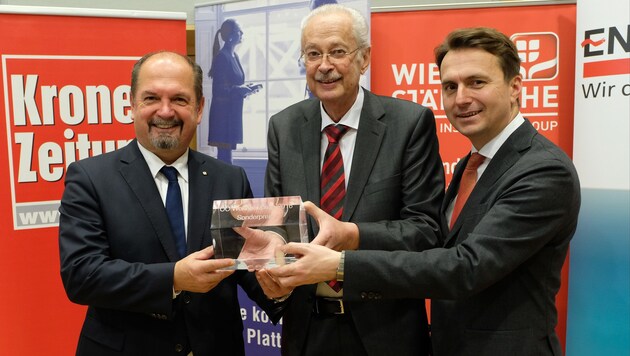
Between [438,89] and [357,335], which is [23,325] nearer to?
[357,335]

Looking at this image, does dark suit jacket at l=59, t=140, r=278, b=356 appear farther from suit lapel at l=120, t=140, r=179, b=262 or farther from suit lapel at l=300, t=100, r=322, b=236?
suit lapel at l=300, t=100, r=322, b=236

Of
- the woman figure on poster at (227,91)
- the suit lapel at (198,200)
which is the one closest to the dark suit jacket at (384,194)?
the suit lapel at (198,200)

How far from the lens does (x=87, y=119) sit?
11.6 ft

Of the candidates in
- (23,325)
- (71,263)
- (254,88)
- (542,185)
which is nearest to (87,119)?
(254,88)

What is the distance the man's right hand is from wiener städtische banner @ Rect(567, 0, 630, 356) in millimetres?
2189

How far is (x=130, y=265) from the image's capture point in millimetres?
1946

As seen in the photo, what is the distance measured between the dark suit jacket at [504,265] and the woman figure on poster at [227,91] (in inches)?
87.9

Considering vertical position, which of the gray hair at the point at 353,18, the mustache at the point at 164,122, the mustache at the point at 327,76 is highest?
the gray hair at the point at 353,18

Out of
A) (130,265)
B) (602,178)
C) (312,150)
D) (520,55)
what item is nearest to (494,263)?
(312,150)

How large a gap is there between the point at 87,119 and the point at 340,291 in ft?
7.15

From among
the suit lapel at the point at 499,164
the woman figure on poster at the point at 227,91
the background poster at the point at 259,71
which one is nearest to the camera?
the suit lapel at the point at 499,164

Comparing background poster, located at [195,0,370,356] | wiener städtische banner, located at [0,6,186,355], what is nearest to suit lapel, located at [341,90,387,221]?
background poster, located at [195,0,370,356]

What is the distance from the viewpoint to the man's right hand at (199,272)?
1811mm

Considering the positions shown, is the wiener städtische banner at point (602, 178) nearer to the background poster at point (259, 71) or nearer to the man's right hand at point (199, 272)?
the background poster at point (259, 71)
